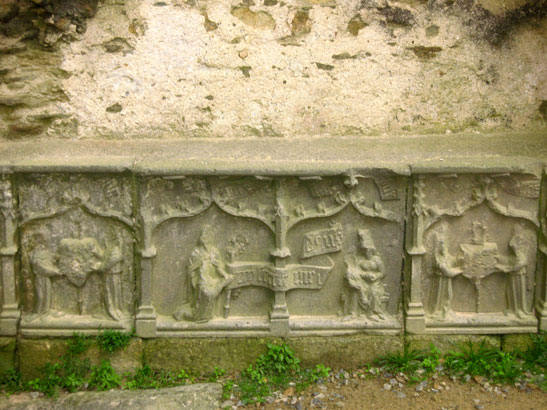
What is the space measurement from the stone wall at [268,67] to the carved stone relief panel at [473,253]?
612 millimetres

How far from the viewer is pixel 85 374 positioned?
14.5ft

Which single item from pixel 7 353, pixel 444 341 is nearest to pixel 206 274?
pixel 7 353

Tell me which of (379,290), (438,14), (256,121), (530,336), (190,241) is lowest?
(530,336)

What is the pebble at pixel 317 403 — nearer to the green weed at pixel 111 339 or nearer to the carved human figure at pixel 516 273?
the green weed at pixel 111 339

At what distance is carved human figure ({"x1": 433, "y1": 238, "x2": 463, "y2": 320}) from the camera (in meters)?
4.39

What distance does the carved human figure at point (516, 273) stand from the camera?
174 inches

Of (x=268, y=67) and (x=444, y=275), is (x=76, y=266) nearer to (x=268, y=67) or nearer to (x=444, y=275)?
(x=268, y=67)

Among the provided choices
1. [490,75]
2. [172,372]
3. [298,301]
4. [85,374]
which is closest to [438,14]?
[490,75]

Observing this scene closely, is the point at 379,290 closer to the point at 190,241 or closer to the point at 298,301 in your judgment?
the point at 298,301

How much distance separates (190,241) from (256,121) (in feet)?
3.05

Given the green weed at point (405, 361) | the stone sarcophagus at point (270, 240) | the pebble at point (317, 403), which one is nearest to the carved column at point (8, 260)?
the stone sarcophagus at point (270, 240)

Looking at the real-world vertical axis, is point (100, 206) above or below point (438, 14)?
below

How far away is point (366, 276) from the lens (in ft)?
14.4

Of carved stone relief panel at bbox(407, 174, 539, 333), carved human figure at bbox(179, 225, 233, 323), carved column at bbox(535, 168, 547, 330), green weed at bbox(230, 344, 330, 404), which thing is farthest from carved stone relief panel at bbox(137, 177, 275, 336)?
carved column at bbox(535, 168, 547, 330)
